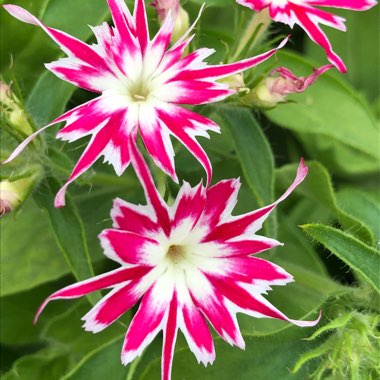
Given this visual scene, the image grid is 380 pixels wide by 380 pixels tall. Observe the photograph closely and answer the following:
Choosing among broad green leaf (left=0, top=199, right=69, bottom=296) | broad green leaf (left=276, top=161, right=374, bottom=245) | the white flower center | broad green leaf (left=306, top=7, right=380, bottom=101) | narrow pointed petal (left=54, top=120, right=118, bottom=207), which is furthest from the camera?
broad green leaf (left=306, top=7, right=380, bottom=101)

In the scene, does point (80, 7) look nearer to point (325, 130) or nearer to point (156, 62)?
point (156, 62)

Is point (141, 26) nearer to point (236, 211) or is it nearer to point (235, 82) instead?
point (235, 82)

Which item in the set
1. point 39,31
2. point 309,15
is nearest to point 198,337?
point 309,15

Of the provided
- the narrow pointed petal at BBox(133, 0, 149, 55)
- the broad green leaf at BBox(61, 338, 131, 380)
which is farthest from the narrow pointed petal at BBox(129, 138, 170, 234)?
the broad green leaf at BBox(61, 338, 131, 380)

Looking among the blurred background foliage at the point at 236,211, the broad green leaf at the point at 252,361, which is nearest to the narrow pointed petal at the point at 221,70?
the blurred background foliage at the point at 236,211

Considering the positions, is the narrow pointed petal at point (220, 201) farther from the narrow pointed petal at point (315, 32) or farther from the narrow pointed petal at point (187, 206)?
the narrow pointed petal at point (315, 32)

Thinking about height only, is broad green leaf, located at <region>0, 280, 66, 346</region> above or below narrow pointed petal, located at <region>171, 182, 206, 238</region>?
below

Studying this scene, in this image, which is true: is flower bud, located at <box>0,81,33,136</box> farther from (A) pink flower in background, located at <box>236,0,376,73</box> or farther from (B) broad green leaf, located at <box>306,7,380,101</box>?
(B) broad green leaf, located at <box>306,7,380,101</box>
